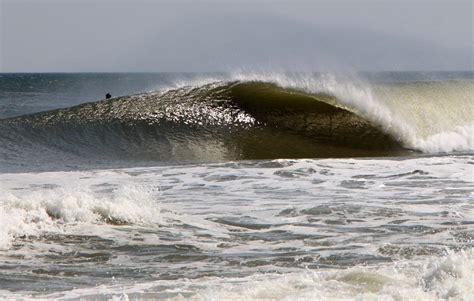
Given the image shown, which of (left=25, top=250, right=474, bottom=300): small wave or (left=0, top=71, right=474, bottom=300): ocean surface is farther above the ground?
(left=0, top=71, right=474, bottom=300): ocean surface

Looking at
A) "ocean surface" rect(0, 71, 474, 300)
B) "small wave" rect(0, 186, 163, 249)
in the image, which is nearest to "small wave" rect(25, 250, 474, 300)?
"ocean surface" rect(0, 71, 474, 300)

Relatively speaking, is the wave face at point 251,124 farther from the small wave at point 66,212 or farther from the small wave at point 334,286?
the small wave at point 334,286

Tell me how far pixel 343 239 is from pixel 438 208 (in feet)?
7.37

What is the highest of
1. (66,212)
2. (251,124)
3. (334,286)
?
(251,124)

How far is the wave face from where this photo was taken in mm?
18922

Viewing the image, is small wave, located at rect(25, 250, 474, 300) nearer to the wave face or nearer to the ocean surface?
the ocean surface

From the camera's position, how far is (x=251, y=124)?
21.2m

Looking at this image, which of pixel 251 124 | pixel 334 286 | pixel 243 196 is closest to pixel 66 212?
pixel 243 196

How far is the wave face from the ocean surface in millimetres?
60

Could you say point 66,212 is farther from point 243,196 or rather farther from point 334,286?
point 334,286

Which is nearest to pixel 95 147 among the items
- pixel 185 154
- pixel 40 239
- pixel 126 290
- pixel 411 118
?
pixel 185 154

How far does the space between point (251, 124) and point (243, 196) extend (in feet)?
31.2

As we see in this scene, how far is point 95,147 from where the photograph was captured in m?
19.2

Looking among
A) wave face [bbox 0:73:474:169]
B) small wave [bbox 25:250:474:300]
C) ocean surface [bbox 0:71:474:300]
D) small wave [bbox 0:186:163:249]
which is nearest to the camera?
small wave [bbox 25:250:474:300]
